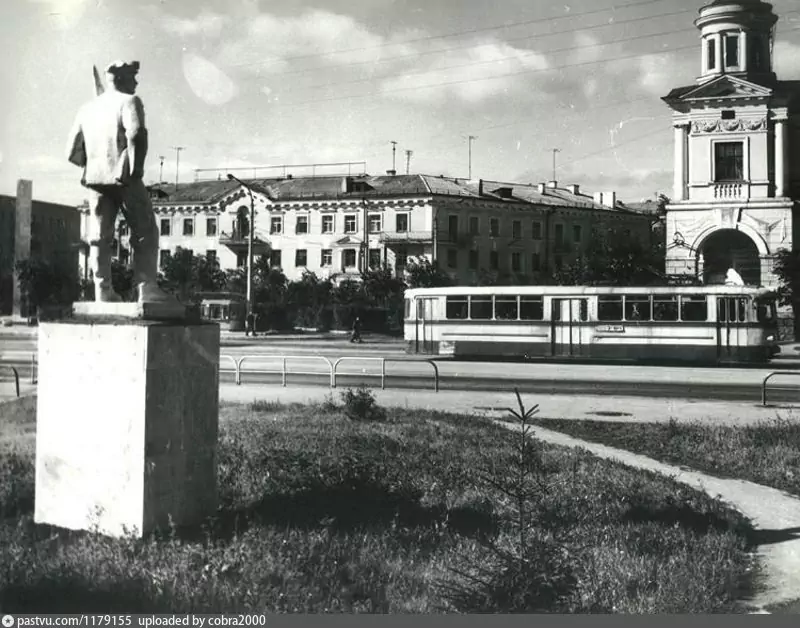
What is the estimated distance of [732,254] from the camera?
9.98m

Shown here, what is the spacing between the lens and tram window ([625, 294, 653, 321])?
670 inches

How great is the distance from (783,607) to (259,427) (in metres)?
5.66

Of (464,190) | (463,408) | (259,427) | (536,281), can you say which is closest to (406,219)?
(536,281)

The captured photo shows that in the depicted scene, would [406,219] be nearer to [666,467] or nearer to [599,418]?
[599,418]

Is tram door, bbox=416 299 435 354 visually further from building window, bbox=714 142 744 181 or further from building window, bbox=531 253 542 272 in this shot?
building window, bbox=714 142 744 181

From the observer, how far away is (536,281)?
70.6ft

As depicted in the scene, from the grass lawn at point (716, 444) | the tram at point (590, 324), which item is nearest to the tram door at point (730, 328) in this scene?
the tram at point (590, 324)

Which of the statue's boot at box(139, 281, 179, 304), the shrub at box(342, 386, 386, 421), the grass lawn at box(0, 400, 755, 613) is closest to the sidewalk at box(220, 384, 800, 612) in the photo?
the grass lawn at box(0, 400, 755, 613)

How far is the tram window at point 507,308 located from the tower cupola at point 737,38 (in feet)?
36.4

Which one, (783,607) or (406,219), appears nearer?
(783,607)

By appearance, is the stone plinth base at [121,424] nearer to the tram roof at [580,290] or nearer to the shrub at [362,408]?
the shrub at [362,408]

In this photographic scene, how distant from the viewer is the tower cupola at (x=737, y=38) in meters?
6.52

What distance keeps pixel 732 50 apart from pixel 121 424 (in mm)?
6463

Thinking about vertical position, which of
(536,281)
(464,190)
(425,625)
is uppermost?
(464,190)
